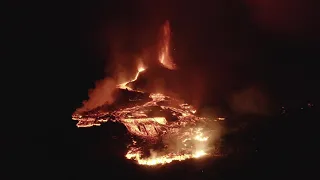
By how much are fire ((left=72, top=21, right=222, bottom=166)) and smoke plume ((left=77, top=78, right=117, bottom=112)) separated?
376 millimetres

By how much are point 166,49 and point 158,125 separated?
7.87 meters

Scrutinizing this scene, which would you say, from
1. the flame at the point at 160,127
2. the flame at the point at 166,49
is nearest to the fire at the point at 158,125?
the flame at the point at 160,127

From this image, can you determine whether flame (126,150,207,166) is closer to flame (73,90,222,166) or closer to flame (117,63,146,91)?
flame (73,90,222,166)

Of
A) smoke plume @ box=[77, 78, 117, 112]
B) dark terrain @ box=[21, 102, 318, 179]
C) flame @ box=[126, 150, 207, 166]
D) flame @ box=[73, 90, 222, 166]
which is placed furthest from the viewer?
smoke plume @ box=[77, 78, 117, 112]

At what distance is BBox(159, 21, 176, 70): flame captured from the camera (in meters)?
16.9

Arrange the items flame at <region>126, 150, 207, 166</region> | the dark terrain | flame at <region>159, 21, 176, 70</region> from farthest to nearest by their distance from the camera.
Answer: flame at <region>159, 21, 176, 70</region> < flame at <region>126, 150, 207, 166</region> < the dark terrain

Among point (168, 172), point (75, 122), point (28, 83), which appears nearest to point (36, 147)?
point (75, 122)

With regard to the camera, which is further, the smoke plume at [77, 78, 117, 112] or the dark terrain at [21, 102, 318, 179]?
the smoke plume at [77, 78, 117, 112]

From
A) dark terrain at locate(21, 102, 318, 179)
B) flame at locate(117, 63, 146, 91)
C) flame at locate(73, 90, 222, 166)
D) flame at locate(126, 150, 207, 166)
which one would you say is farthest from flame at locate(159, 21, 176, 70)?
flame at locate(126, 150, 207, 166)

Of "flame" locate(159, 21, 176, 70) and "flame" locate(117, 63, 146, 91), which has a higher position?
"flame" locate(159, 21, 176, 70)

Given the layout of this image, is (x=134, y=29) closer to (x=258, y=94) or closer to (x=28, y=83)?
(x=28, y=83)

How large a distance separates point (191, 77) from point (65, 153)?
7461mm

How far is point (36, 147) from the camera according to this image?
9.62m

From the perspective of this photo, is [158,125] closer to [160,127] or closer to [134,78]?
[160,127]
